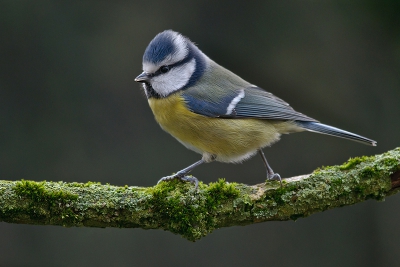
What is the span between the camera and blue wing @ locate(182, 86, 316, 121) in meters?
2.40

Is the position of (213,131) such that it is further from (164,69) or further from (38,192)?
(38,192)

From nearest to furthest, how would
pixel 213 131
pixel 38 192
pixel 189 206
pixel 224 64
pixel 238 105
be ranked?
pixel 38 192 → pixel 189 206 → pixel 213 131 → pixel 238 105 → pixel 224 64

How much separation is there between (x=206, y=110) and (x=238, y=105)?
205mm

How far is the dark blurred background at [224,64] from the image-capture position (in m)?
3.70

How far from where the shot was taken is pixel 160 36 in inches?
94.7

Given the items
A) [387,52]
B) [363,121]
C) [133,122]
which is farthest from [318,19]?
[133,122]

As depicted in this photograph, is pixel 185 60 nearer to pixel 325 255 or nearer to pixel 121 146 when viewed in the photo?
pixel 121 146

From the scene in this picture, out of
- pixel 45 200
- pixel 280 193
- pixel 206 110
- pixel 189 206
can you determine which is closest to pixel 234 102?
pixel 206 110

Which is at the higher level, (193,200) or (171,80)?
(171,80)

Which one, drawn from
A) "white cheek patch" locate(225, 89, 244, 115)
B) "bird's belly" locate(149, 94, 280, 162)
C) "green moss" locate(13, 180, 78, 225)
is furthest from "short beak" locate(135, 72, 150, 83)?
"green moss" locate(13, 180, 78, 225)

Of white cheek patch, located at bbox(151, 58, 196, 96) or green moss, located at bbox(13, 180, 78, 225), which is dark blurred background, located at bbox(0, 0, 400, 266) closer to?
white cheek patch, located at bbox(151, 58, 196, 96)

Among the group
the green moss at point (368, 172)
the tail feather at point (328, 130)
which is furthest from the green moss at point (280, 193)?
the tail feather at point (328, 130)

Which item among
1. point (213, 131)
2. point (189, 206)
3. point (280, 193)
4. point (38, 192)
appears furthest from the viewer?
point (213, 131)

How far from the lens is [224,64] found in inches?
155
